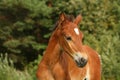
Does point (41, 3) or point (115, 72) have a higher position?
point (41, 3)

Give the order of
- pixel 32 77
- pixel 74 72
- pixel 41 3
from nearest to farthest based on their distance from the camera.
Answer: pixel 74 72 < pixel 32 77 < pixel 41 3

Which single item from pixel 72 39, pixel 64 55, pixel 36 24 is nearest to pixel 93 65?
pixel 64 55

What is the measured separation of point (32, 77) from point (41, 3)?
3482 mm

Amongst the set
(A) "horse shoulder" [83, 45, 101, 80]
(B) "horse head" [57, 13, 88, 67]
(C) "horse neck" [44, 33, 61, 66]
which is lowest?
(A) "horse shoulder" [83, 45, 101, 80]

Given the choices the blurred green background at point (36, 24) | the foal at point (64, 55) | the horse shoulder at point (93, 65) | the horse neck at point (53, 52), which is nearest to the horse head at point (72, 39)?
the foal at point (64, 55)

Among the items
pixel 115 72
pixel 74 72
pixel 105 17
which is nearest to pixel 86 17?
pixel 105 17

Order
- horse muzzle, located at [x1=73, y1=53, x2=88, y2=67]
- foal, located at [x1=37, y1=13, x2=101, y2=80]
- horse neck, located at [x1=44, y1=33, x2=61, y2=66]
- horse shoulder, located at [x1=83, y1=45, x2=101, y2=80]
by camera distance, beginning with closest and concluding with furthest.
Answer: horse muzzle, located at [x1=73, y1=53, x2=88, y2=67] → foal, located at [x1=37, y1=13, x2=101, y2=80] → horse neck, located at [x1=44, y1=33, x2=61, y2=66] → horse shoulder, located at [x1=83, y1=45, x2=101, y2=80]

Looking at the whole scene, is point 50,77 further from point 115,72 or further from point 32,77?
point 115,72

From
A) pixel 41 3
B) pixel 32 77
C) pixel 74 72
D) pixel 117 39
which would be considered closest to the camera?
pixel 74 72

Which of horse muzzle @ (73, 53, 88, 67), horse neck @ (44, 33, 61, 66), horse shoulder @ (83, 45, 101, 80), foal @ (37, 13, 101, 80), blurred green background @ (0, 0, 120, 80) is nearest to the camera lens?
horse muzzle @ (73, 53, 88, 67)

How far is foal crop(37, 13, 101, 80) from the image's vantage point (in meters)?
7.82

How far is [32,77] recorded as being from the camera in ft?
40.0

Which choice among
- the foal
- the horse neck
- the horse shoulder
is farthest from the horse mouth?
the horse shoulder

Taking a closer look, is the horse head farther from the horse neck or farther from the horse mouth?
the horse neck
